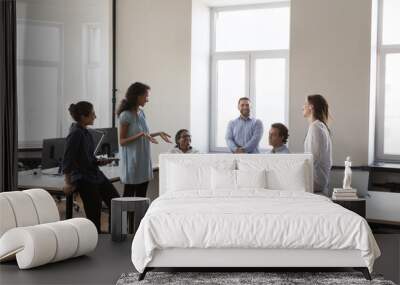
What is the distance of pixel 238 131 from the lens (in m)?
7.87

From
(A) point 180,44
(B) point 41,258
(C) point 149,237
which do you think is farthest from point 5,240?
(A) point 180,44

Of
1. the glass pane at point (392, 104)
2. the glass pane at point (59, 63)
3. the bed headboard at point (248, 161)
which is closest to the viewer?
the bed headboard at point (248, 161)

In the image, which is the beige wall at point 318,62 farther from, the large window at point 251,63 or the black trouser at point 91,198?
the black trouser at point 91,198

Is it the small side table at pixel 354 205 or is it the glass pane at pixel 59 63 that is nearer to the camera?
the small side table at pixel 354 205

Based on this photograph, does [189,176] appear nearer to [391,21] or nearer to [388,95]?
[388,95]

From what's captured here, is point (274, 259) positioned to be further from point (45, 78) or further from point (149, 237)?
point (45, 78)

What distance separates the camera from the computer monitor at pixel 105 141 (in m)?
7.18

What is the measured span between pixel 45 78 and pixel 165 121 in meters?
1.93

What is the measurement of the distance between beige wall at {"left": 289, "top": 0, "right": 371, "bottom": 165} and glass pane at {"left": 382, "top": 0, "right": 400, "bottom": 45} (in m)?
0.50

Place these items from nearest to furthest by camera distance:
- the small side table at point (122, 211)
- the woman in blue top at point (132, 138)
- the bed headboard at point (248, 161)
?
the small side table at point (122, 211)
the bed headboard at point (248, 161)
the woman in blue top at point (132, 138)

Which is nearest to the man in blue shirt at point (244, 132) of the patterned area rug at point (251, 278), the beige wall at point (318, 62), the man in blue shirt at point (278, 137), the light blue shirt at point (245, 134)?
the light blue shirt at point (245, 134)

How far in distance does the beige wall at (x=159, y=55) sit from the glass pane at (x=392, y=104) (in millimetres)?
2624

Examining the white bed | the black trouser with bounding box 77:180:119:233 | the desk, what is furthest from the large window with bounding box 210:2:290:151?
the white bed

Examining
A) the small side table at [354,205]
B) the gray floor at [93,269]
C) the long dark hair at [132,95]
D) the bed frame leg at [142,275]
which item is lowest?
the gray floor at [93,269]
